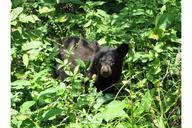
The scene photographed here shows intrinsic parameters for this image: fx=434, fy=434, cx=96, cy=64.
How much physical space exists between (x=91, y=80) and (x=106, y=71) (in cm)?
209

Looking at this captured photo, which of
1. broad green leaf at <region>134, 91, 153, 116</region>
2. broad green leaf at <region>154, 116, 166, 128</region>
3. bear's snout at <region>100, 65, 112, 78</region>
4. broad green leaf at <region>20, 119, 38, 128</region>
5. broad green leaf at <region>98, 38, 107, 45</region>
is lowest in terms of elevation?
bear's snout at <region>100, 65, 112, 78</region>

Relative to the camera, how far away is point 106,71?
18.4ft

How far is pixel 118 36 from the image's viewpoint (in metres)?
5.59

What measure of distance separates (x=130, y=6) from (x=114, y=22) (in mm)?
304

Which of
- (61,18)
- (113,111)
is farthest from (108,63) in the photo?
(113,111)

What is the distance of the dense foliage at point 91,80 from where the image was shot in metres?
2.96

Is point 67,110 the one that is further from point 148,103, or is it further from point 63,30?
point 63,30

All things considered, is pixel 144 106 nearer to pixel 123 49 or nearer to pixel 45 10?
pixel 123 49

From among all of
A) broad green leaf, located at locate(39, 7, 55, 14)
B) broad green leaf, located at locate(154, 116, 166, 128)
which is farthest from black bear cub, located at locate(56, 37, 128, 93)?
broad green leaf, located at locate(154, 116, 166, 128)

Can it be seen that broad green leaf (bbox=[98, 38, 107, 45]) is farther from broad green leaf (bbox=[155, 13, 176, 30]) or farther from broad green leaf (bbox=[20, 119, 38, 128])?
broad green leaf (bbox=[20, 119, 38, 128])

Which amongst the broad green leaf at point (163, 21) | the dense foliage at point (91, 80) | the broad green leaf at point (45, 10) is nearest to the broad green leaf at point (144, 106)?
the dense foliage at point (91, 80)

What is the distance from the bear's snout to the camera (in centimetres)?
561

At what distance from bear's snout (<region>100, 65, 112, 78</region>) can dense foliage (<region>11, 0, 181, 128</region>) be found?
0.20 meters
